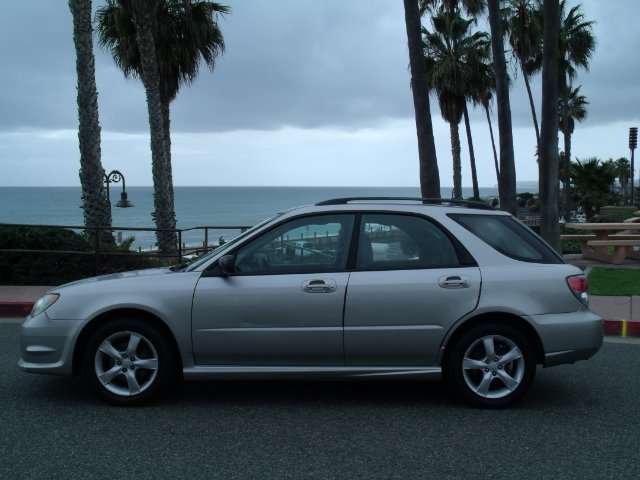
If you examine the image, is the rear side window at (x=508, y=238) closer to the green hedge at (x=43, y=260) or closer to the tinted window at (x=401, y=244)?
the tinted window at (x=401, y=244)

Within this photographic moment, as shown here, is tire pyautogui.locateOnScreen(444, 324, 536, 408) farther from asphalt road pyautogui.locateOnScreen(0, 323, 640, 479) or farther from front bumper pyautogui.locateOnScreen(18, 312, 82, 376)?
front bumper pyautogui.locateOnScreen(18, 312, 82, 376)

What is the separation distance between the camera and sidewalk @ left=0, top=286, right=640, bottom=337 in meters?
8.41

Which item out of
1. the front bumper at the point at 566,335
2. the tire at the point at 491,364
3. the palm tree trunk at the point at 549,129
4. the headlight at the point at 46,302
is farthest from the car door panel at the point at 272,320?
the palm tree trunk at the point at 549,129

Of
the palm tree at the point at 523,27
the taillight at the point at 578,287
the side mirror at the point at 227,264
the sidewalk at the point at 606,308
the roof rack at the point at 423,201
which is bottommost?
the sidewalk at the point at 606,308

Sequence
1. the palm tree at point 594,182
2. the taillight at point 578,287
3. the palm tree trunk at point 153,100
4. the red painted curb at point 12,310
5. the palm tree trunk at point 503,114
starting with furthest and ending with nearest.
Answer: the palm tree at point 594,182 → the palm tree trunk at point 153,100 → the palm tree trunk at point 503,114 → the red painted curb at point 12,310 → the taillight at point 578,287

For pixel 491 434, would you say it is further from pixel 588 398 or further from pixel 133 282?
pixel 133 282

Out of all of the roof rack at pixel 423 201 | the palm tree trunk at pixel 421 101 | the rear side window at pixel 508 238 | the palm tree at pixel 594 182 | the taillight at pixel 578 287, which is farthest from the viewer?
the palm tree at pixel 594 182

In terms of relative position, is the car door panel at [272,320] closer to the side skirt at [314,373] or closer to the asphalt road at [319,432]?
the side skirt at [314,373]

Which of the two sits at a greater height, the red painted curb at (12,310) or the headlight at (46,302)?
the headlight at (46,302)

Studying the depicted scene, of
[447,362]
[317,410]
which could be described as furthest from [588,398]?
[317,410]

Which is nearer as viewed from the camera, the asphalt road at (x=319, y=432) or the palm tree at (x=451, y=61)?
the asphalt road at (x=319, y=432)

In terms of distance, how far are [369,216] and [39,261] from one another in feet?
27.3

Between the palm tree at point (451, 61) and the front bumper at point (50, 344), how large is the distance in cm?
3018

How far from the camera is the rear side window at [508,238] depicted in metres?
5.35
